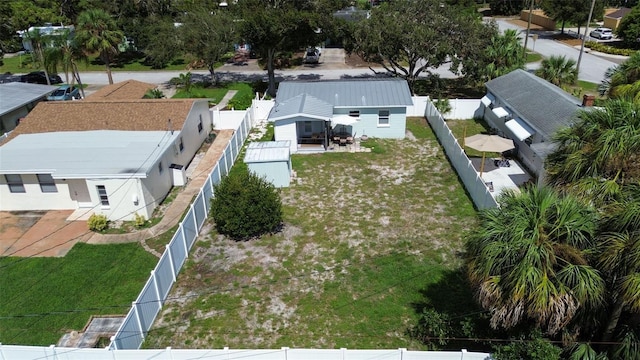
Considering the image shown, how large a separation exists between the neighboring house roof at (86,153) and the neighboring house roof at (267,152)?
3.91 metres

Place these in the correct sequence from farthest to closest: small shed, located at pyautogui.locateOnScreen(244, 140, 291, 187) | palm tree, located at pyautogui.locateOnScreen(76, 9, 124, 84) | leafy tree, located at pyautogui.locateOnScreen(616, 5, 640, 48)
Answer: leafy tree, located at pyautogui.locateOnScreen(616, 5, 640, 48) → palm tree, located at pyautogui.locateOnScreen(76, 9, 124, 84) → small shed, located at pyautogui.locateOnScreen(244, 140, 291, 187)

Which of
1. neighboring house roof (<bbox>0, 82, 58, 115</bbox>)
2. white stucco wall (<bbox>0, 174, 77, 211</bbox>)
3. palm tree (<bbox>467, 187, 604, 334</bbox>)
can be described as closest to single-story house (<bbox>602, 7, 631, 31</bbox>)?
palm tree (<bbox>467, 187, 604, 334</bbox>)

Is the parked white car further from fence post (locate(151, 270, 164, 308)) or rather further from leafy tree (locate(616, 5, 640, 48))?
fence post (locate(151, 270, 164, 308))

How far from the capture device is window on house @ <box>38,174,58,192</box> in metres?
20.5

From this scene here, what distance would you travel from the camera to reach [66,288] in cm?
1564

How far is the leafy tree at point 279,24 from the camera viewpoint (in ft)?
111

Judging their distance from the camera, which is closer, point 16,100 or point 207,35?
point 16,100

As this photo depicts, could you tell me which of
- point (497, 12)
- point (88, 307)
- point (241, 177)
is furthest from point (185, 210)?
point (497, 12)

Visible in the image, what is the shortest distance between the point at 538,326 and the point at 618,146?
433cm

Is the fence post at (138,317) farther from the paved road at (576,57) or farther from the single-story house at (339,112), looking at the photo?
the paved road at (576,57)

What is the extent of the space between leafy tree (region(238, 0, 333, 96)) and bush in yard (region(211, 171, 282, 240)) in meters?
18.9

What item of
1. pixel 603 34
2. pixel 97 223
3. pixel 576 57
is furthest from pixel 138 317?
pixel 603 34

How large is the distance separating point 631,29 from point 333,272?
5156cm

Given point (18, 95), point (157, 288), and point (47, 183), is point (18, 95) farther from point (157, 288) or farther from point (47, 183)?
point (157, 288)
